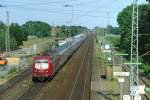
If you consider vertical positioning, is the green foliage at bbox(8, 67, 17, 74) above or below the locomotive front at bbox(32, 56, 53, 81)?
below

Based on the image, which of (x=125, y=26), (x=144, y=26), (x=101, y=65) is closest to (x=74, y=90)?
(x=101, y=65)

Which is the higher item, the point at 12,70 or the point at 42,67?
the point at 42,67

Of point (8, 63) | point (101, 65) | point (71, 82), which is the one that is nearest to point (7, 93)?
point (71, 82)

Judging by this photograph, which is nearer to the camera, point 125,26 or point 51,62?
point 51,62

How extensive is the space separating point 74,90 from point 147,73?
1629cm

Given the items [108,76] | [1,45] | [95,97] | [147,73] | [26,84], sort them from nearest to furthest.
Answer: [95,97] → [26,84] → [108,76] → [147,73] → [1,45]

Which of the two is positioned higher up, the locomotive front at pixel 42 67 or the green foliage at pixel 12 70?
the locomotive front at pixel 42 67

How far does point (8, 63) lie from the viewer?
63156mm

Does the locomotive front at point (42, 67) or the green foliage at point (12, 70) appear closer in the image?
the locomotive front at point (42, 67)

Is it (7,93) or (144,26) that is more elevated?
(144,26)

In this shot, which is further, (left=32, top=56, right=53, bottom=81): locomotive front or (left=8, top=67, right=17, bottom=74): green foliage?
(left=8, top=67, right=17, bottom=74): green foliage

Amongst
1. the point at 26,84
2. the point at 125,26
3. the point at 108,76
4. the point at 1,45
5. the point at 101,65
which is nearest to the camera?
the point at 26,84

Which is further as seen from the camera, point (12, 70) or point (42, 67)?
point (12, 70)

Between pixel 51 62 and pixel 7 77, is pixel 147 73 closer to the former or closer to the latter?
pixel 51 62
